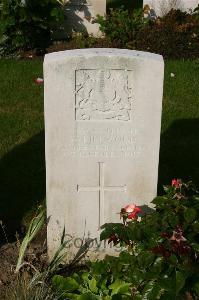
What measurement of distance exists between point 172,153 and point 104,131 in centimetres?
230

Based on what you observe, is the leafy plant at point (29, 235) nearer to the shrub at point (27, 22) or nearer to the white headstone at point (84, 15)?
the shrub at point (27, 22)

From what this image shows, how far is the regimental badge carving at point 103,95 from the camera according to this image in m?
3.69

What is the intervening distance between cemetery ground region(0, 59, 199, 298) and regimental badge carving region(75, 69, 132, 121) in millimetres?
→ 1250

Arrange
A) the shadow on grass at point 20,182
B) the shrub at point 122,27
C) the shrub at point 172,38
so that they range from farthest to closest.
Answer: the shrub at point 122,27, the shrub at point 172,38, the shadow on grass at point 20,182

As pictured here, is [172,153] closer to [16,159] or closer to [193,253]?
[16,159]

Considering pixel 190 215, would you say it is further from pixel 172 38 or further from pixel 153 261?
pixel 172 38

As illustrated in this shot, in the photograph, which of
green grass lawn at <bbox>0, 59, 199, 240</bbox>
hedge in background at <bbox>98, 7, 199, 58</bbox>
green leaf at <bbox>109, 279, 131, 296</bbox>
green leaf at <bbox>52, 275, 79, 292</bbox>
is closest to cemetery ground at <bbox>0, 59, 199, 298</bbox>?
green grass lawn at <bbox>0, 59, 199, 240</bbox>

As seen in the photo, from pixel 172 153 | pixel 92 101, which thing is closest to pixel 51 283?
pixel 92 101

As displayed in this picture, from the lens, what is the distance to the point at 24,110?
7043mm

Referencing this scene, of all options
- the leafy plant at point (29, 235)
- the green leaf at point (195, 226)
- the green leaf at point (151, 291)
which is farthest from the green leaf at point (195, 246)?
the leafy plant at point (29, 235)

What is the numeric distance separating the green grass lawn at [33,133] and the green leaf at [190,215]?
1716 millimetres

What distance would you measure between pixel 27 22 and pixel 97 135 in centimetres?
571

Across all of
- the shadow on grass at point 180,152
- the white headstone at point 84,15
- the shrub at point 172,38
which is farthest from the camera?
the white headstone at point 84,15

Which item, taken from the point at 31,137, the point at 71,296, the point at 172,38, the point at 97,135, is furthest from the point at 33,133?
the point at 172,38
